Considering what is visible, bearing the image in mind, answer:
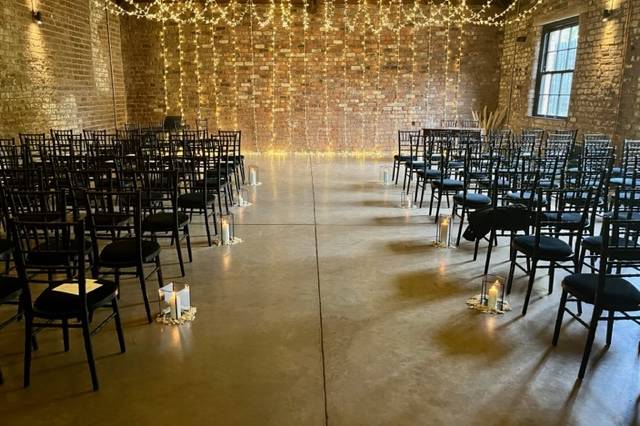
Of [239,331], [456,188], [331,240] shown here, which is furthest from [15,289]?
[456,188]

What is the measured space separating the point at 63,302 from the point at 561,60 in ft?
33.6

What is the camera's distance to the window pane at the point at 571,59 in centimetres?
951

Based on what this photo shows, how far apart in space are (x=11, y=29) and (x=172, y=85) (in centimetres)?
492

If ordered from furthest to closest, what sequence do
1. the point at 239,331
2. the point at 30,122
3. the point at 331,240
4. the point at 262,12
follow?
the point at 262,12 → the point at 30,122 → the point at 331,240 → the point at 239,331

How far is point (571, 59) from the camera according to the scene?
31.5ft

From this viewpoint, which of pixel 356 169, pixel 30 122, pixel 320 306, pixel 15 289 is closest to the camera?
pixel 15 289

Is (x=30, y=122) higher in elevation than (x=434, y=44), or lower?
lower

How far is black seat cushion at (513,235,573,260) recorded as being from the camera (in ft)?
11.8

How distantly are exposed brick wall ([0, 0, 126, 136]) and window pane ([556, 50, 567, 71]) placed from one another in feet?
31.6

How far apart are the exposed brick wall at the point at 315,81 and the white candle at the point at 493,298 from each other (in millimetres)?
9316

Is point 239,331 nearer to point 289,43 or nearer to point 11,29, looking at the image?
point 11,29

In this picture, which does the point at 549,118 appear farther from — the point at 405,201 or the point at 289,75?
the point at 289,75

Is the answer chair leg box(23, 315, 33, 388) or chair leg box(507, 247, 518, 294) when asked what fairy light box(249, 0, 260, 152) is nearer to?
chair leg box(507, 247, 518, 294)

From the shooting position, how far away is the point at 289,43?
1202cm
